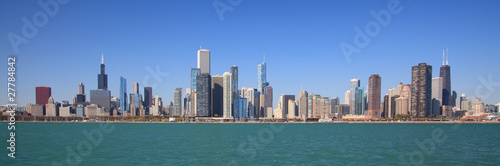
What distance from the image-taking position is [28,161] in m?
37.1

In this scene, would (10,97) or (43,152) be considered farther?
(43,152)

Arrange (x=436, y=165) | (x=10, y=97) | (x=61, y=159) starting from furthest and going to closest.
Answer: (x=61, y=159), (x=436, y=165), (x=10, y=97)

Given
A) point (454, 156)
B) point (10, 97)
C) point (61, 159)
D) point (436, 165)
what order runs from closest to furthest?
point (10, 97) → point (436, 165) → point (61, 159) → point (454, 156)

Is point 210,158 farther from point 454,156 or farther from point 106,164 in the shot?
point 454,156

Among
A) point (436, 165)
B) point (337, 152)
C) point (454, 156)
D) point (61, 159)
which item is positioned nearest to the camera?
point (436, 165)

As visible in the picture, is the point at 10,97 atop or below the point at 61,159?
atop

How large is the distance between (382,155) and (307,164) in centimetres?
1233

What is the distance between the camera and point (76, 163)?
35719 millimetres

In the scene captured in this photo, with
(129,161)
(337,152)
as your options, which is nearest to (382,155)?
(337,152)

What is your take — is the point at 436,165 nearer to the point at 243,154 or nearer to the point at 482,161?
the point at 482,161

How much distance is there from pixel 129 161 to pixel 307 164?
18.9 m

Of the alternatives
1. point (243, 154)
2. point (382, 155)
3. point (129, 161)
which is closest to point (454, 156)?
point (382, 155)

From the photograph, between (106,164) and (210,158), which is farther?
(210,158)

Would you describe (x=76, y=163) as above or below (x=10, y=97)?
below
